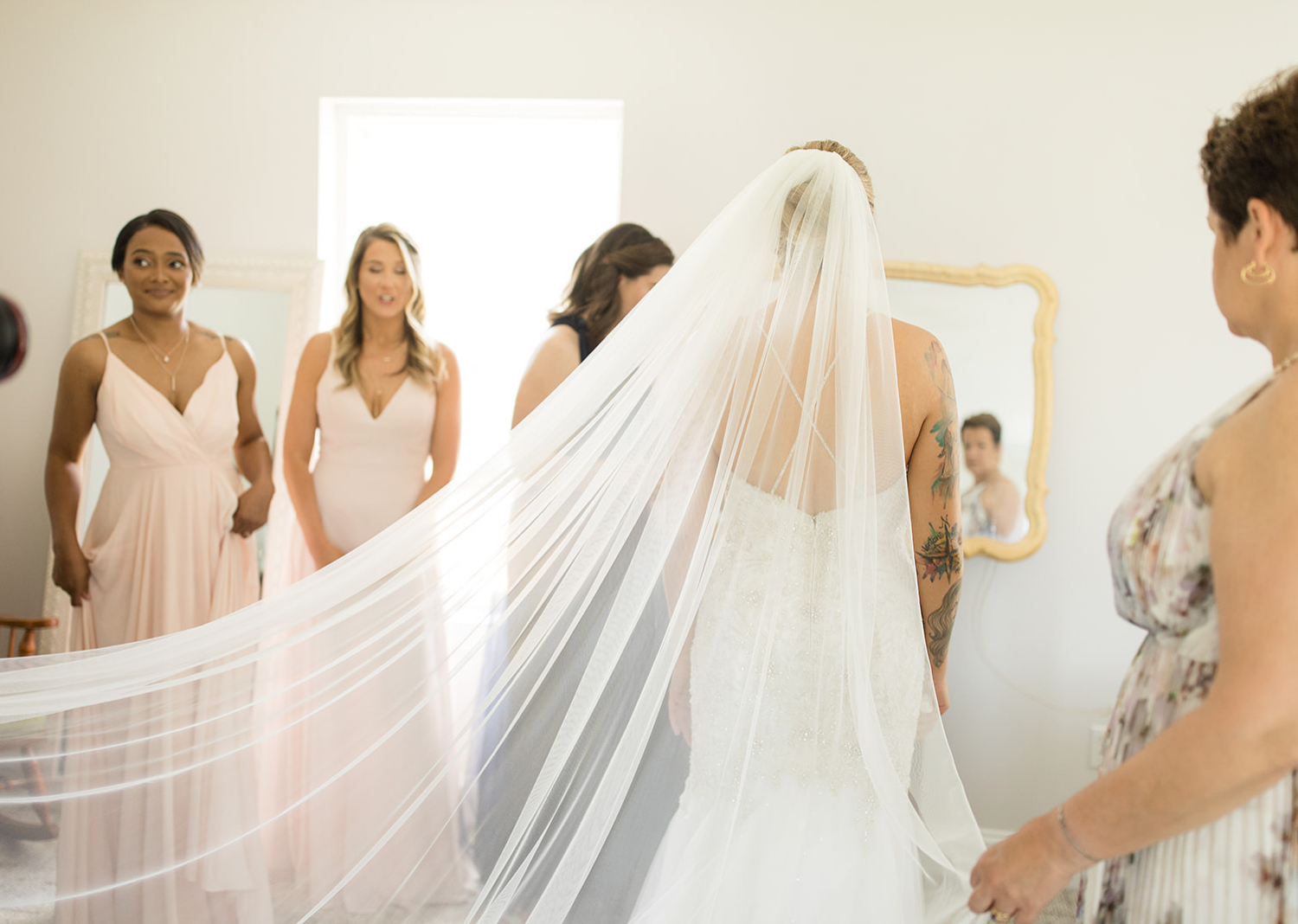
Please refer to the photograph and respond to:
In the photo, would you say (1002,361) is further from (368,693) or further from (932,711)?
(368,693)

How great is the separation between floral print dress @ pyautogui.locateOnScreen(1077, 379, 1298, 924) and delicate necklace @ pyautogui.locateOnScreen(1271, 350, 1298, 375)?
0.01 metres

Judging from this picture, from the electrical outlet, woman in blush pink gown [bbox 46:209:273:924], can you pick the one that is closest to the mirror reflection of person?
the electrical outlet

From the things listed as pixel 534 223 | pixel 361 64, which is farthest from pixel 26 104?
pixel 534 223

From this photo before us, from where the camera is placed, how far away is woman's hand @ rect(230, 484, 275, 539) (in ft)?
8.02

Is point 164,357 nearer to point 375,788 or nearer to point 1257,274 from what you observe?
point 375,788

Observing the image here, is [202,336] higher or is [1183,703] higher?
[202,336]

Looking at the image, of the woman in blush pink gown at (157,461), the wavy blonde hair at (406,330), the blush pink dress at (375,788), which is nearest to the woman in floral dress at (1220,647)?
the blush pink dress at (375,788)

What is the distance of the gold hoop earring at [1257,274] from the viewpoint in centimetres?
81

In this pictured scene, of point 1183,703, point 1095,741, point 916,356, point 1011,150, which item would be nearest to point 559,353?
point 916,356

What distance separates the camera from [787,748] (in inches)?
43.3

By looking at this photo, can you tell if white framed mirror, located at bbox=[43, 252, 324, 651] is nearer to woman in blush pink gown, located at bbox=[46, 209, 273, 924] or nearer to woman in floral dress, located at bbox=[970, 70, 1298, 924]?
woman in blush pink gown, located at bbox=[46, 209, 273, 924]

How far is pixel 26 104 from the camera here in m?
3.14

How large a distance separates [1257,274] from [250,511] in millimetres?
2336

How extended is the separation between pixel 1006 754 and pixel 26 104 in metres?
3.99
